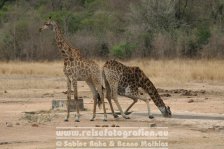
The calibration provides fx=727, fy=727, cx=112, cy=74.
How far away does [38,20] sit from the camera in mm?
52812

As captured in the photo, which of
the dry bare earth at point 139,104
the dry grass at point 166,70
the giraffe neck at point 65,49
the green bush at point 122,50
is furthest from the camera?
the green bush at point 122,50

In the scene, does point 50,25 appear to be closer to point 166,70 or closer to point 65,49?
point 65,49

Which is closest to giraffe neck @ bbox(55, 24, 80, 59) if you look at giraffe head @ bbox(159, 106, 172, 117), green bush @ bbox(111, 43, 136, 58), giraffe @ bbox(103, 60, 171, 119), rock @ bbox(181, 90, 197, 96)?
giraffe @ bbox(103, 60, 171, 119)

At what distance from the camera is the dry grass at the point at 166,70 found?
102 feet

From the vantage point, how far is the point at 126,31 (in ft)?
164

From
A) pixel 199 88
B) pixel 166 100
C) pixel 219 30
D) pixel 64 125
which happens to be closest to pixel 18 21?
pixel 219 30

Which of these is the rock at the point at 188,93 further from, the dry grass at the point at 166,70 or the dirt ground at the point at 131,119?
the dry grass at the point at 166,70

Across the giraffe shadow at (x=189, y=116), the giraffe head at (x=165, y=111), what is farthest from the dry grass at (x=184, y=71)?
the giraffe head at (x=165, y=111)

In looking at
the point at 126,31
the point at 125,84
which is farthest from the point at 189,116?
the point at 126,31

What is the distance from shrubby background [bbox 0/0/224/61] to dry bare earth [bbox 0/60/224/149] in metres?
4.94

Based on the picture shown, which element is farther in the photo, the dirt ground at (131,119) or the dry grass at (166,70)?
the dry grass at (166,70)

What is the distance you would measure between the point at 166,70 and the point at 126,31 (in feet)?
57.3

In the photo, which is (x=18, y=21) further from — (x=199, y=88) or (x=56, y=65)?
(x=199, y=88)

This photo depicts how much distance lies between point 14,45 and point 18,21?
6760 mm
